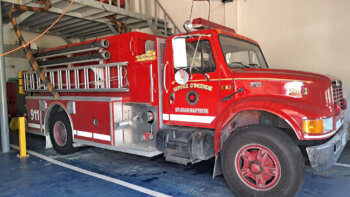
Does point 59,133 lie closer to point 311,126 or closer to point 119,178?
point 119,178

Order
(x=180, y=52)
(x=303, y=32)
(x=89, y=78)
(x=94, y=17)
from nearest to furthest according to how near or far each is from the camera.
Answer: (x=180, y=52) < (x=89, y=78) < (x=303, y=32) < (x=94, y=17)

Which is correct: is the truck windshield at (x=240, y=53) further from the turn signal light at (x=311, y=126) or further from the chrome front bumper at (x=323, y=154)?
the chrome front bumper at (x=323, y=154)

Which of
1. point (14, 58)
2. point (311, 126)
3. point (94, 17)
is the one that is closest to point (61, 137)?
point (94, 17)

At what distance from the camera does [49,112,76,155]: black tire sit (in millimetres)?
5699

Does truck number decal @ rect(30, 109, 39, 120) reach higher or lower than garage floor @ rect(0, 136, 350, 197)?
higher

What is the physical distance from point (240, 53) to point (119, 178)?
2915 mm

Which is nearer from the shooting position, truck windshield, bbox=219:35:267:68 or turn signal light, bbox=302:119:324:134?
turn signal light, bbox=302:119:324:134

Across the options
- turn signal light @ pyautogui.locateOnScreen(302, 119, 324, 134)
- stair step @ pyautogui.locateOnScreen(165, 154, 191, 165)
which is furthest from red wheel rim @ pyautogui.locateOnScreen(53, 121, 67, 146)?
turn signal light @ pyautogui.locateOnScreen(302, 119, 324, 134)

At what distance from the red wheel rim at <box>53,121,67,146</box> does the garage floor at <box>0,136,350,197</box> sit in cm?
36

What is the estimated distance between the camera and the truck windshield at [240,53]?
153 inches

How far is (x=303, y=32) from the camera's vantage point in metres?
7.52

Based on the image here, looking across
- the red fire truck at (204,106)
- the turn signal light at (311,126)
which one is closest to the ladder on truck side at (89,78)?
the red fire truck at (204,106)

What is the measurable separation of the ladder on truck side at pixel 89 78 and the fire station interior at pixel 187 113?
0.02 metres

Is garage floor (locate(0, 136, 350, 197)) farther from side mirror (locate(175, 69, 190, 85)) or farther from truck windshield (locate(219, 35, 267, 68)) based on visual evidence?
truck windshield (locate(219, 35, 267, 68))
